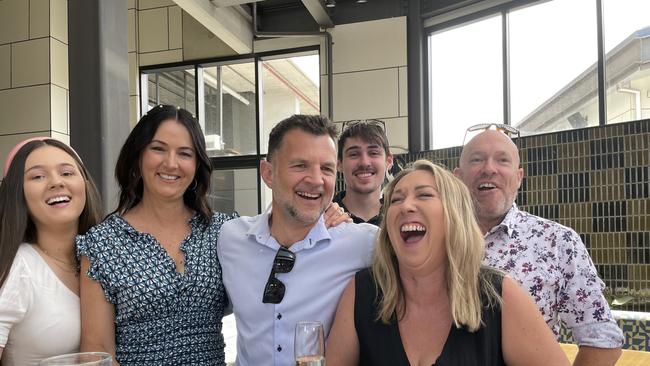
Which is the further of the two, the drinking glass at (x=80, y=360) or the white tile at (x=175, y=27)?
the white tile at (x=175, y=27)

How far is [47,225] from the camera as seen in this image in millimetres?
1919

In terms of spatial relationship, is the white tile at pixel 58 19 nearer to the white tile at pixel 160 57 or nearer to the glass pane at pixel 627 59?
the white tile at pixel 160 57

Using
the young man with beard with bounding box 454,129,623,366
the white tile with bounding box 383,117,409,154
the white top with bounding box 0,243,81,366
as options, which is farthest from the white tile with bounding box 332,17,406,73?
the white top with bounding box 0,243,81,366

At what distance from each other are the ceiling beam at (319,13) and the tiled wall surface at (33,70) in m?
2.81

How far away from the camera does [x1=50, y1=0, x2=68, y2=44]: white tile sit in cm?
603

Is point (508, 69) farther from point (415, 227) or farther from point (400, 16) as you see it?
point (415, 227)

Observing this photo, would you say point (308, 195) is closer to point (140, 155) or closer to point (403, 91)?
point (140, 155)

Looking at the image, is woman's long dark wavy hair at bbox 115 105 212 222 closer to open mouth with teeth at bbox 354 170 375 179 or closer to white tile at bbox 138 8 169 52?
open mouth with teeth at bbox 354 170 375 179

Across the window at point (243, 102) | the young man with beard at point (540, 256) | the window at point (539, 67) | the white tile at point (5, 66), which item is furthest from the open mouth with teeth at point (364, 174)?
the white tile at point (5, 66)

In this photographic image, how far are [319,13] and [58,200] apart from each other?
4842 millimetres

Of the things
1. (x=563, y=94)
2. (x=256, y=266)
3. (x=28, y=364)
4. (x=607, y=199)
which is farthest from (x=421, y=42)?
(x=28, y=364)

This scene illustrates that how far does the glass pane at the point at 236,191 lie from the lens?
7.13 metres

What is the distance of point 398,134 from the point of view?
20.6 ft

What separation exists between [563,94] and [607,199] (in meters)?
1.16
